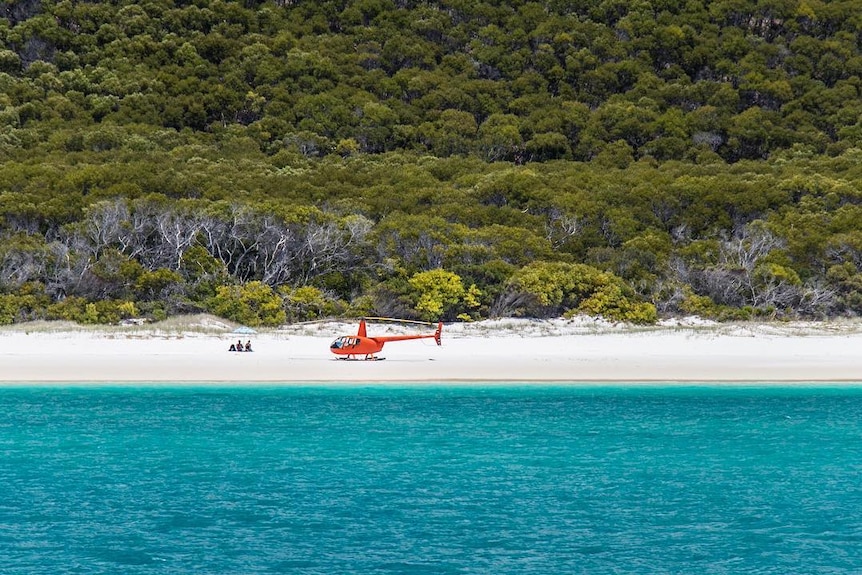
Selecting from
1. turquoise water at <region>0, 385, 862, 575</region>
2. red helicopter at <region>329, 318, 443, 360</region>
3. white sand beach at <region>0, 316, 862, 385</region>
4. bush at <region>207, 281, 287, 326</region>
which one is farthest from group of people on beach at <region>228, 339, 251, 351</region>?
bush at <region>207, 281, 287, 326</region>

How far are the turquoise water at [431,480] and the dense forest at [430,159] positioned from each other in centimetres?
938

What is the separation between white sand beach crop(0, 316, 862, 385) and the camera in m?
28.7

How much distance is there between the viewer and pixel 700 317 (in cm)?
3634

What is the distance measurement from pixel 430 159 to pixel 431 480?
45.5 meters

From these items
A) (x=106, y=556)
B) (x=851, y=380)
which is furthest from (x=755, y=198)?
(x=106, y=556)

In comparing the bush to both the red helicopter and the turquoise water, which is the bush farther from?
the turquoise water

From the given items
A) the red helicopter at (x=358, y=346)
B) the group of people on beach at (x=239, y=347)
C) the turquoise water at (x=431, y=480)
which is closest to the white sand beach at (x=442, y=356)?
the group of people on beach at (x=239, y=347)

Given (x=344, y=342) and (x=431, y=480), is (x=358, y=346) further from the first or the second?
(x=431, y=480)

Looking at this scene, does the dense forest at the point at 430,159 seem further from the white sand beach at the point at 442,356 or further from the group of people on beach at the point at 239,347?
the group of people on beach at the point at 239,347

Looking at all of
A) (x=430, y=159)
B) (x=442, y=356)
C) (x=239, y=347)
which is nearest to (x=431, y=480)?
(x=442, y=356)

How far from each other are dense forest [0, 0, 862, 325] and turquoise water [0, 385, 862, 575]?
9.38m

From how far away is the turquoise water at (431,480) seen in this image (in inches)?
551

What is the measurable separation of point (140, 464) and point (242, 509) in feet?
12.8

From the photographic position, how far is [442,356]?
99.1 ft
